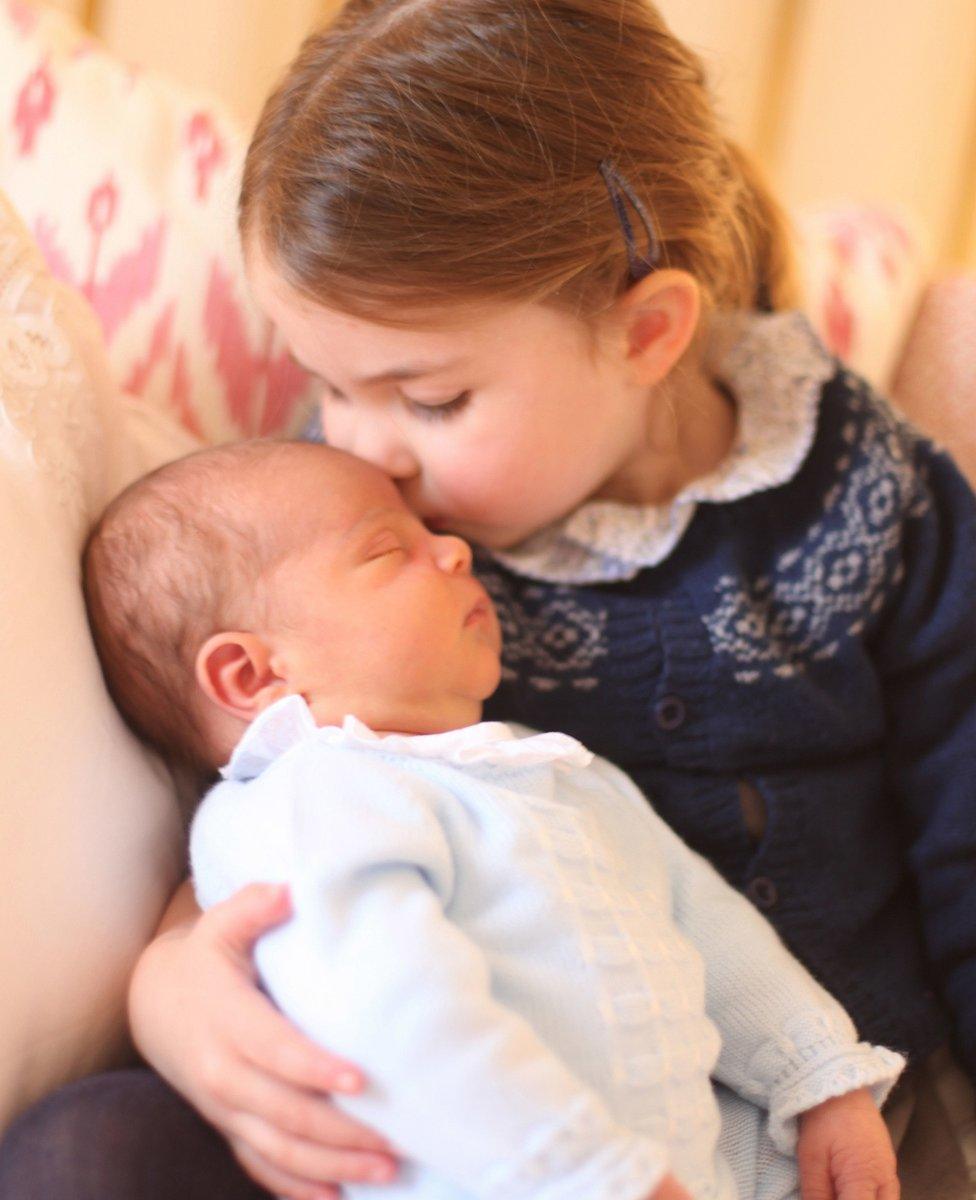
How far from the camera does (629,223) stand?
934 millimetres

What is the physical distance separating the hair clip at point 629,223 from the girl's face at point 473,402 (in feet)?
0.21

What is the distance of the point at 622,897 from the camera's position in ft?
2.56

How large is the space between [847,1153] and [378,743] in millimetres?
402

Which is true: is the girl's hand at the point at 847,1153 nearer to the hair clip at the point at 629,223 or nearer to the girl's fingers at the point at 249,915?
the girl's fingers at the point at 249,915

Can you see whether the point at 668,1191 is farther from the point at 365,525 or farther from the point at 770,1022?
the point at 365,525

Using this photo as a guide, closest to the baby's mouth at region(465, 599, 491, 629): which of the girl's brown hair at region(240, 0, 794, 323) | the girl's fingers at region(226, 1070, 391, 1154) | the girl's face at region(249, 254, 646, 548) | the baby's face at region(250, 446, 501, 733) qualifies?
the baby's face at region(250, 446, 501, 733)

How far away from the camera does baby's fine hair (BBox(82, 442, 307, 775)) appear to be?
2.78 feet

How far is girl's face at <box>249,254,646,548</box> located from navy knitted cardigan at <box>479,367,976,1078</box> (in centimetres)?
8

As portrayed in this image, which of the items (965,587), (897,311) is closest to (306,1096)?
(965,587)

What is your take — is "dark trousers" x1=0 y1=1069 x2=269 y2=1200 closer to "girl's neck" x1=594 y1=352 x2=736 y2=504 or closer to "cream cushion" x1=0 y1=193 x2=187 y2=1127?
"cream cushion" x1=0 y1=193 x2=187 y2=1127

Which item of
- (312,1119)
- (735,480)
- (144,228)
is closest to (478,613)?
(735,480)

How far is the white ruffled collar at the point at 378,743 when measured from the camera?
0.79 meters

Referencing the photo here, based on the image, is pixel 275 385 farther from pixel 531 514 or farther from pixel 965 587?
pixel 965 587

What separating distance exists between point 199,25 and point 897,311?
889 millimetres
